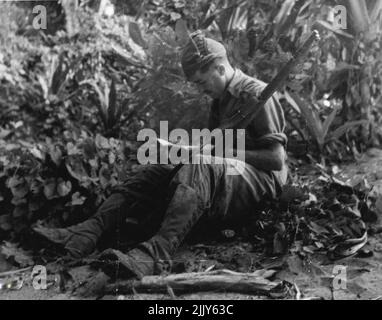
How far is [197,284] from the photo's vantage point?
88.2 inches

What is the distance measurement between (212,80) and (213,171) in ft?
1.50

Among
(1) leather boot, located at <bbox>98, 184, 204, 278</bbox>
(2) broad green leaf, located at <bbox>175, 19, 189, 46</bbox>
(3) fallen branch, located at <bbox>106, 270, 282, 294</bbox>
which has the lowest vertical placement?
(3) fallen branch, located at <bbox>106, 270, 282, 294</bbox>

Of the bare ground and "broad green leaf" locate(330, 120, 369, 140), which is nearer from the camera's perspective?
the bare ground

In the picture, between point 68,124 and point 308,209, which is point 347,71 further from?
point 68,124

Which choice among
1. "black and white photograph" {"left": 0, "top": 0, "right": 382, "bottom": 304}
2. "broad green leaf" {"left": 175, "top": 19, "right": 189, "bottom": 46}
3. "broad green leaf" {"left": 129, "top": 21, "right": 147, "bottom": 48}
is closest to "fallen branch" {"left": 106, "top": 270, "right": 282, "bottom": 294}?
"black and white photograph" {"left": 0, "top": 0, "right": 382, "bottom": 304}

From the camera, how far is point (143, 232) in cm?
264

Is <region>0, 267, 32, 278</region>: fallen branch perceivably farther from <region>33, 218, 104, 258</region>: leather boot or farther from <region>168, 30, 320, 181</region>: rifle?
<region>168, 30, 320, 181</region>: rifle

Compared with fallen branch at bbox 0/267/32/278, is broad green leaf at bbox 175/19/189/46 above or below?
above

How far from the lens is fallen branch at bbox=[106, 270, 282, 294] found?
2.22m

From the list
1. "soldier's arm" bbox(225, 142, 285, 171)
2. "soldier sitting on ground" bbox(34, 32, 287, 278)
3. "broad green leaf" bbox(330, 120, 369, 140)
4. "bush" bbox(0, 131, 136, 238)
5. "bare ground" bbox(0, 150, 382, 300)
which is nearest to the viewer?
"bare ground" bbox(0, 150, 382, 300)

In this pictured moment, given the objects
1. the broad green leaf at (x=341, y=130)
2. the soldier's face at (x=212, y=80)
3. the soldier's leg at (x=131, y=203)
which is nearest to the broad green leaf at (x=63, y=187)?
the soldier's leg at (x=131, y=203)

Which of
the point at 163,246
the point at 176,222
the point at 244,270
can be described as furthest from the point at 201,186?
the point at 244,270

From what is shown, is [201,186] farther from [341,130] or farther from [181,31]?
[341,130]
